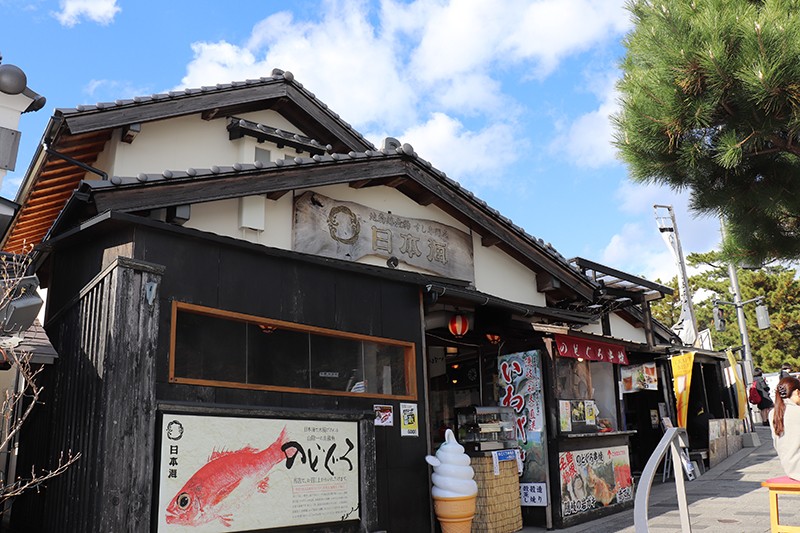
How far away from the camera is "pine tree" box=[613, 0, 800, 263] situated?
6.59m

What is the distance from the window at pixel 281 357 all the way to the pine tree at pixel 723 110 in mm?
4422

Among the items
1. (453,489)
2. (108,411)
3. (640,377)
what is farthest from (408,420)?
(640,377)

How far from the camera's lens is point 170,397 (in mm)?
7027

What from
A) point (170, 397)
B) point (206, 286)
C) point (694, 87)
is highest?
point (694, 87)

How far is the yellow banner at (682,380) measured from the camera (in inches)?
693

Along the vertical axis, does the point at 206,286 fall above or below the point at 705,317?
below

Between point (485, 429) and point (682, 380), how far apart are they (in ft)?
31.1

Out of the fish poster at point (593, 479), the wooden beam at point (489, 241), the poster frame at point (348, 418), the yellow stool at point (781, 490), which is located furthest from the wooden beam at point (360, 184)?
the yellow stool at point (781, 490)

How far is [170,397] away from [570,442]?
730cm

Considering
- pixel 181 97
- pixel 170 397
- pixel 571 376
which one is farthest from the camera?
pixel 571 376

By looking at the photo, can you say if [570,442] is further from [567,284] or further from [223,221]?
[223,221]

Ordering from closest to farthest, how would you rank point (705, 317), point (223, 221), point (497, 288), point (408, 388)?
point (223, 221) < point (408, 388) < point (497, 288) < point (705, 317)

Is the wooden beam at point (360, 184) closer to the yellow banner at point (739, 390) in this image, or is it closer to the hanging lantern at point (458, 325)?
the hanging lantern at point (458, 325)

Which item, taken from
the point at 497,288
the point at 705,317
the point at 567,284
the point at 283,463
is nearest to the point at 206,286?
the point at 283,463
